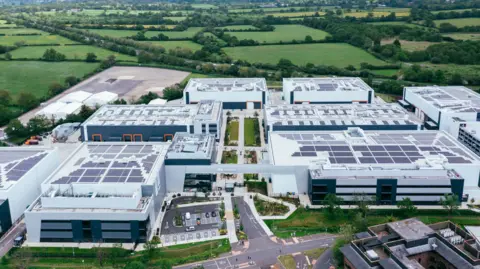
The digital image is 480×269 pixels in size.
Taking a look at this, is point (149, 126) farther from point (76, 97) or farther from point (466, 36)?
point (466, 36)

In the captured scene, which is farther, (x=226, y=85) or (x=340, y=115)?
(x=226, y=85)

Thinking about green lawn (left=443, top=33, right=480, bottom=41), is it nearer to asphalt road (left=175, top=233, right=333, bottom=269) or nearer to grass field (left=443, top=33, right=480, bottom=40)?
grass field (left=443, top=33, right=480, bottom=40)

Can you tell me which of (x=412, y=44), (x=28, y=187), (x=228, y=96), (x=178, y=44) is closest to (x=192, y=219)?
(x=28, y=187)

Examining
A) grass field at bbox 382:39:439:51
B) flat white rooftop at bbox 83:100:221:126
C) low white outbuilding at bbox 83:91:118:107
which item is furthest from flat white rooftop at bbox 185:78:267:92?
grass field at bbox 382:39:439:51

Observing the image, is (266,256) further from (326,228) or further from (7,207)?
(7,207)

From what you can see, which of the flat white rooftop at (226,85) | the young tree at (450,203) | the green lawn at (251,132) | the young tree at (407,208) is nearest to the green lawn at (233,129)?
the green lawn at (251,132)

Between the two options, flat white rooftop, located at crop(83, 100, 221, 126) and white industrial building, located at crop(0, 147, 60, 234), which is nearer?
white industrial building, located at crop(0, 147, 60, 234)

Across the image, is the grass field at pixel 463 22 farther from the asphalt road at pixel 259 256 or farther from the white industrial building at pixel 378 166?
the asphalt road at pixel 259 256

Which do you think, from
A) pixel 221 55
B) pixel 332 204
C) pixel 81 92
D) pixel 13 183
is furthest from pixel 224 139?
pixel 221 55
